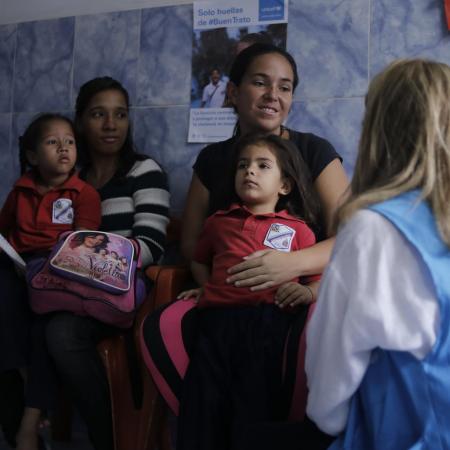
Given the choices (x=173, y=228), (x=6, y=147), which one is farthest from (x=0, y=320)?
(x=6, y=147)

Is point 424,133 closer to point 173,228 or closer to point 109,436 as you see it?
point 109,436

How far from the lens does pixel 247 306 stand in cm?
143

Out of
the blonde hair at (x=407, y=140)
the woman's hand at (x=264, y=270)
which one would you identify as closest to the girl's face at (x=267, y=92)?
the woman's hand at (x=264, y=270)

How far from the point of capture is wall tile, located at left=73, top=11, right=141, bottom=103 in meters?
2.41

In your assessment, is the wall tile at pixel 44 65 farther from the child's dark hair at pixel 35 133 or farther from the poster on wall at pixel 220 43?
the poster on wall at pixel 220 43

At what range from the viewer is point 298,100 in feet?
7.09

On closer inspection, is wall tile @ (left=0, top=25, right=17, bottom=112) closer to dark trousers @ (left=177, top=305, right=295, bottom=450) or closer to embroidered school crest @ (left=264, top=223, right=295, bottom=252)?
embroidered school crest @ (left=264, top=223, right=295, bottom=252)

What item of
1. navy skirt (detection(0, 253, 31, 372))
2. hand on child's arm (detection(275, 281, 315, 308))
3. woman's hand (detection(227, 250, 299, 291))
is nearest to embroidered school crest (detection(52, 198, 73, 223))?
navy skirt (detection(0, 253, 31, 372))

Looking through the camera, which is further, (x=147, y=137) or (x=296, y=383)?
(x=147, y=137)

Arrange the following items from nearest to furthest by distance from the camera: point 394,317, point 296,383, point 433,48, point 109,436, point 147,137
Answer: point 394,317 → point 296,383 → point 109,436 → point 433,48 → point 147,137

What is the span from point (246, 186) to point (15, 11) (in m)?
1.61

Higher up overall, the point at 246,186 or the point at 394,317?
the point at 246,186

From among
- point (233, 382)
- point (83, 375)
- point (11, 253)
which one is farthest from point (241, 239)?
point (11, 253)

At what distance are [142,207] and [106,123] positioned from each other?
1.22 ft
